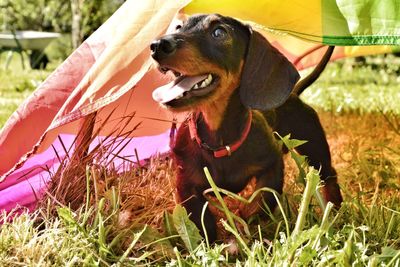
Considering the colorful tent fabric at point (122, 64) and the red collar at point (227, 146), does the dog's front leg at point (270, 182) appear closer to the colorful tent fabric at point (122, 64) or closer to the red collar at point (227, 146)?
the red collar at point (227, 146)

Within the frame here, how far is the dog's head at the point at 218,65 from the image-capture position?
7.37 ft

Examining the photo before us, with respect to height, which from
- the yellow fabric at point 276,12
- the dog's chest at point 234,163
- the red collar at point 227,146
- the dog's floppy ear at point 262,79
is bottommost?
the dog's chest at point 234,163

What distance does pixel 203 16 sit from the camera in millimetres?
2412

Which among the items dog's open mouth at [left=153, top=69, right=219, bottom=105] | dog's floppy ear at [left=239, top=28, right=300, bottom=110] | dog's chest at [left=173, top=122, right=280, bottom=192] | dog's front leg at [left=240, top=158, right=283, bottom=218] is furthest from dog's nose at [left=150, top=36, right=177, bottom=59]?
dog's front leg at [left=240, top=158, right=283, bottom=218]

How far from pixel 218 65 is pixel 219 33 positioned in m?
0.11

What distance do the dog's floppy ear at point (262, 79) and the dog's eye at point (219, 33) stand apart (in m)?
0.11

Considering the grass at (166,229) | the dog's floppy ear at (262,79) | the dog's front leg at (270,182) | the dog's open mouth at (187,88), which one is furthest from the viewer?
the dog's front leg at (270,182)

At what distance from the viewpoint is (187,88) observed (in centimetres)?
232

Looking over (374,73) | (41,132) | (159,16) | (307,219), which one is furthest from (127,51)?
(374,73)

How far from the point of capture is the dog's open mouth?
→ 2.30m

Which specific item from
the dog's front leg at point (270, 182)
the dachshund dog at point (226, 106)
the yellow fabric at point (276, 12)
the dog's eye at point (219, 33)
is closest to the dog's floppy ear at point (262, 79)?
the dachshund dog at point (226, 106)

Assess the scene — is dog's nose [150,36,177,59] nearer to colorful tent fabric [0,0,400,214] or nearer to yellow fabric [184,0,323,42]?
colorful tent fabric [0,0,400,214]

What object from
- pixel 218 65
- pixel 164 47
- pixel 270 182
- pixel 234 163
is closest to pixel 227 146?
pixel 234 163

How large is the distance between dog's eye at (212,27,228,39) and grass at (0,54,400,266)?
18.3 inches
